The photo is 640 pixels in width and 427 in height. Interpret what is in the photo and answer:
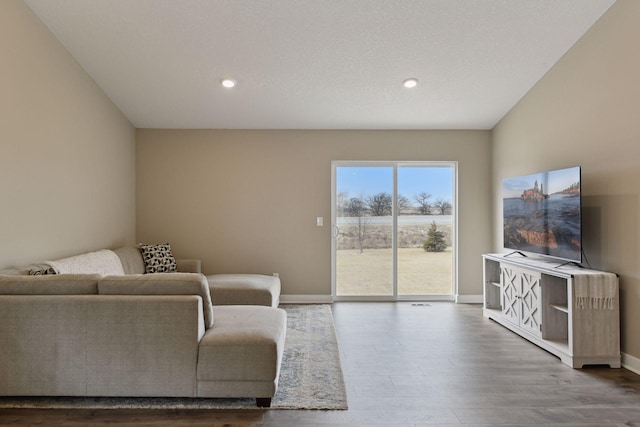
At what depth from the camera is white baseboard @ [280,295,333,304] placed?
17.3ft

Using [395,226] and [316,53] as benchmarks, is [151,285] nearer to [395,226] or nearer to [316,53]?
[316,53]

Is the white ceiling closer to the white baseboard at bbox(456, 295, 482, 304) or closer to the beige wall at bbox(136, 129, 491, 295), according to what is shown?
the beige wall at bbox(136, 129, 491, 295)

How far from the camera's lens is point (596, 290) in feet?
10.1

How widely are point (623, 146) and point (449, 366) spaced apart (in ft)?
7.32

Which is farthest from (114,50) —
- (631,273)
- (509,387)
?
(631,273)

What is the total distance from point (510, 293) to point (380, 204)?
80.8 inches

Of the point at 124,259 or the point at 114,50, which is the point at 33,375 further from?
the point at 114,50

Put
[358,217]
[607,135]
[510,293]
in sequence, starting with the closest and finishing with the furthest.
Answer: [607,135] → [510,293] → [358,217]

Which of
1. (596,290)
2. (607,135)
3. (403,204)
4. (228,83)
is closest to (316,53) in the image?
(228,83)

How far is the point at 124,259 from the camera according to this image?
4.17 meters

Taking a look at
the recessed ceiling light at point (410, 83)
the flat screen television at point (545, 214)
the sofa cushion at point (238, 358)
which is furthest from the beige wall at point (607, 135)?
the sofa cushion at point (238, 358)

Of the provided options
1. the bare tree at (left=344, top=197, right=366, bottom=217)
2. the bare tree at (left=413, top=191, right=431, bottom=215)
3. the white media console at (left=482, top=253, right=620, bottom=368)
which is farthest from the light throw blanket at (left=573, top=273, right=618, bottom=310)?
the bare tree at (left=344, top=197, right=366, bottom=217)

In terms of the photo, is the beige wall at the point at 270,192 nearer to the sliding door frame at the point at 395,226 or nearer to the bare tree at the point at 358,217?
the sliding door frame at the point at 395,226

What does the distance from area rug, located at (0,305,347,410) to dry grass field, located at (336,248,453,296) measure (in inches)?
71.4
